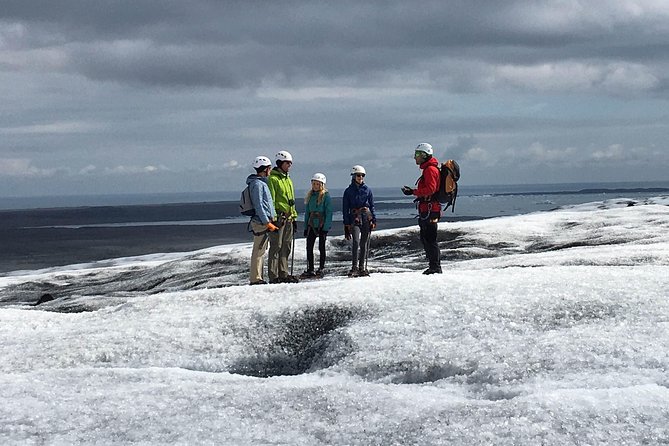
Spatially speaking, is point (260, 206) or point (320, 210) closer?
point (260, 206)

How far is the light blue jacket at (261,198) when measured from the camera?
65.3 feet

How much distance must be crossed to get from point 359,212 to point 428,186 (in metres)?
3.96

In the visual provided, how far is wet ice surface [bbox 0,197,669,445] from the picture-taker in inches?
340

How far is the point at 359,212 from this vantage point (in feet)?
73.8

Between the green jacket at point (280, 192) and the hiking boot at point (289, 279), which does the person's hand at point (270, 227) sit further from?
the hiking boot at point (289, 279)

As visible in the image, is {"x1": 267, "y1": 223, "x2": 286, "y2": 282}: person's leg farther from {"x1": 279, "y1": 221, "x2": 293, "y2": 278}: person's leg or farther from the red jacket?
the red jacket

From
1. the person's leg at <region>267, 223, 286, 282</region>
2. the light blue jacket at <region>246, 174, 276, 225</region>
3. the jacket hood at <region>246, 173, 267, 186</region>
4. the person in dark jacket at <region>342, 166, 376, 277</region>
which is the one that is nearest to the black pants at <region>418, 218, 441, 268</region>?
the person in dark jacket at <region>342, 166, 376, 277</region>

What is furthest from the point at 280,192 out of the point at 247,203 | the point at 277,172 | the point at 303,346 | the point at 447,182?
the point at 303,346

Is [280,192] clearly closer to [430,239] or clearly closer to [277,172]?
[277,172]

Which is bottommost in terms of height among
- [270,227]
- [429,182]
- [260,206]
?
[270,227]

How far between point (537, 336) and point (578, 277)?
14.6ft

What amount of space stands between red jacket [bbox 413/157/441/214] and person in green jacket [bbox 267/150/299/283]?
4174 millimetres

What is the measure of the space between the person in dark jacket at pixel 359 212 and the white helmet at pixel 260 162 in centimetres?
322

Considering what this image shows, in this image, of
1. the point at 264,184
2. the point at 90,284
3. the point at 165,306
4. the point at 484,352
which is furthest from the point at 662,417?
the point at 90,284
